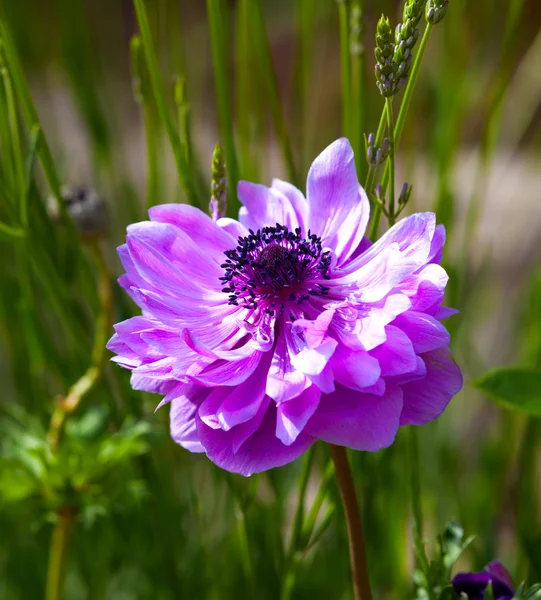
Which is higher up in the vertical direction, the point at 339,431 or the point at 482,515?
the point at 339,431

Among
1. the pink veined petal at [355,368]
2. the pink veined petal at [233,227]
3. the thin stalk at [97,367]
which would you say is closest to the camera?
the pink veined petal at [355,368]

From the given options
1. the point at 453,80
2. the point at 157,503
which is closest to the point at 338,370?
the point at 157,503

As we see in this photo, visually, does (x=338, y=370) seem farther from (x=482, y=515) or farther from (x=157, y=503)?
(x=482, y=515)

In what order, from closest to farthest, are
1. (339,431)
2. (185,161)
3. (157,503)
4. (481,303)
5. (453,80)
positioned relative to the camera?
1. (339,431)
2. (185,161)
3. (157,503)
4. (453,80)
5. (481,303)

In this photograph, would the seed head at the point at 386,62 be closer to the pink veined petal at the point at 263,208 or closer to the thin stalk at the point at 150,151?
the pink veined petal at the point at 263,208

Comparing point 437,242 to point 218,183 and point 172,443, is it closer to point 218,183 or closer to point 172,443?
point 218,183

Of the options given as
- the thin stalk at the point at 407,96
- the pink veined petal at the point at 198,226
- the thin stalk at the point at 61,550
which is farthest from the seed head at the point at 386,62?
the thin stalk at the point at 61,550
